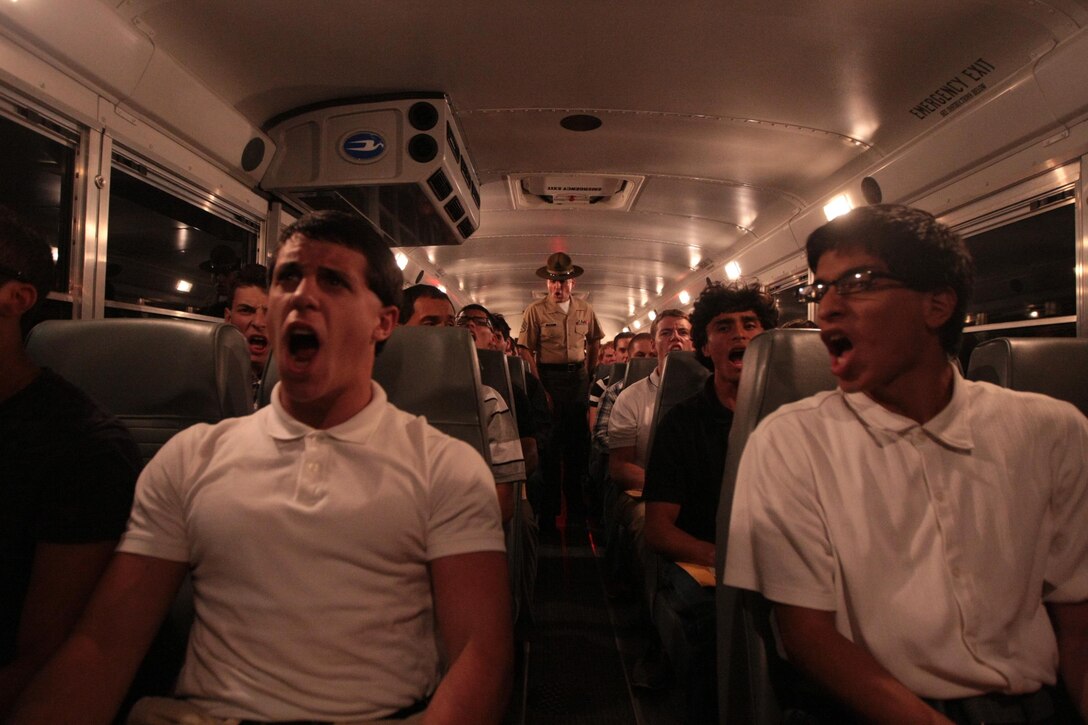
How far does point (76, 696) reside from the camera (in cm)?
115

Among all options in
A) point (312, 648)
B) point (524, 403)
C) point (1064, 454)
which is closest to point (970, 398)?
point (1064, 454)

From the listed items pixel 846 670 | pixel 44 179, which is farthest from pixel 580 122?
pixel 846 670

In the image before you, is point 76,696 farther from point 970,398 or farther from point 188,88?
point 188,88

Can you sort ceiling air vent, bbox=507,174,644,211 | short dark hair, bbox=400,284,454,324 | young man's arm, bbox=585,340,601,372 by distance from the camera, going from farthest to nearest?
1. young man's arm, bbox=585,340,601,372
2. ceiling air vent, bbox=507,174,644,211
3. short dark hair, bbox=400,284,454,324

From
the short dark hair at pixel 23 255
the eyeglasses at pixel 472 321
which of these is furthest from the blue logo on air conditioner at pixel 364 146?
the short dark hair at pixel 23 255

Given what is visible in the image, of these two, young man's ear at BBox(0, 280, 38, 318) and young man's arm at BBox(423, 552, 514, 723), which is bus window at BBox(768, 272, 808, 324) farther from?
young man's ear at BBox(0, 280, 38, 318)

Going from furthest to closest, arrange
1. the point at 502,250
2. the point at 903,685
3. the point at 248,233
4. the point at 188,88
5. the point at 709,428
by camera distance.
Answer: the point at 502,250
the point at 248,233
the point at 188,88
the point at 709,428
the point at 903,685

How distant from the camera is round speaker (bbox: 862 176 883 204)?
451 centimetres

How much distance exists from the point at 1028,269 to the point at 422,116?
3710 mm

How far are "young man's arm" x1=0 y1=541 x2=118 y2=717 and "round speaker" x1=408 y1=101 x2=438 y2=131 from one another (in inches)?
132

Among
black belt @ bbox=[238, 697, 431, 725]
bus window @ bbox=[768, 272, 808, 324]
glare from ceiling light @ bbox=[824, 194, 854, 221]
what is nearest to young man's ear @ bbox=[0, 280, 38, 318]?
black belt @ bbox=[238, 697, 431, 725]

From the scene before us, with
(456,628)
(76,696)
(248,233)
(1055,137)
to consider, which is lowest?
(76,696)

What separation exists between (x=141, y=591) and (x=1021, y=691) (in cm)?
169

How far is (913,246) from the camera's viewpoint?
1.20m
